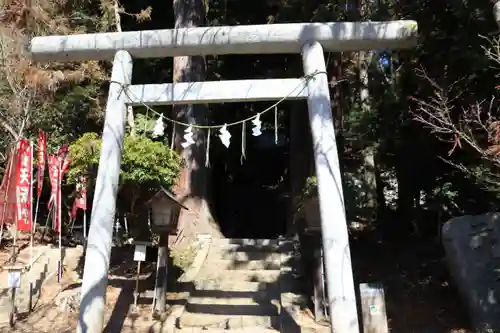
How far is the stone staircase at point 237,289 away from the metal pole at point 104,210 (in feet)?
7.09

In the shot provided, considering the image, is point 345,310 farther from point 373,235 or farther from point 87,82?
point 87,82

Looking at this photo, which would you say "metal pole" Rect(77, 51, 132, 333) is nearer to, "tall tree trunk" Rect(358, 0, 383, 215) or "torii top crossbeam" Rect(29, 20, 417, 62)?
"torii top crossbeam" Rect(29, 20, 417, 62)

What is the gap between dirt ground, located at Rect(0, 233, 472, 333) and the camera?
8391mm

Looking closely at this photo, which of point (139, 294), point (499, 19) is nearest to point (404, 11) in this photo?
point (499, 19)

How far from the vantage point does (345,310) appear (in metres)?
6.23

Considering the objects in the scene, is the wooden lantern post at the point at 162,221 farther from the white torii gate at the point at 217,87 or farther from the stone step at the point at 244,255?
the stone step at the point at 244,255

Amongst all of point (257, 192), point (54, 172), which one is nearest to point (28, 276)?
point (54, 172)

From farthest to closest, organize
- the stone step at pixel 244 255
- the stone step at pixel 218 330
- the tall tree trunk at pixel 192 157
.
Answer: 1. the tall tree trunk at pixel 192 157
2. the stone step at pixel 244 255
3. the stone step at pixel 218 330

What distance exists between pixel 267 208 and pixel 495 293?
35.3 ft

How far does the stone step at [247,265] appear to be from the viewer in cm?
1052

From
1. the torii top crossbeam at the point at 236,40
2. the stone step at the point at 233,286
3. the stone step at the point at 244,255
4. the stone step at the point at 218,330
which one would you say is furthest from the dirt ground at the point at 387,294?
the torii top crossbeam at the point at 236,40

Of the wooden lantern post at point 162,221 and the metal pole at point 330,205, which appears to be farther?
the wooden lantern post at point 162,221

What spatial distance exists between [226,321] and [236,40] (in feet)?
14.3

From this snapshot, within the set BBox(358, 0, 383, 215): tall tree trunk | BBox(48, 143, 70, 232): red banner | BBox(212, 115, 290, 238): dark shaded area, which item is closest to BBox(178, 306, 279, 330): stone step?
BBox(358, 0, 383, 215): tall tree trunk
